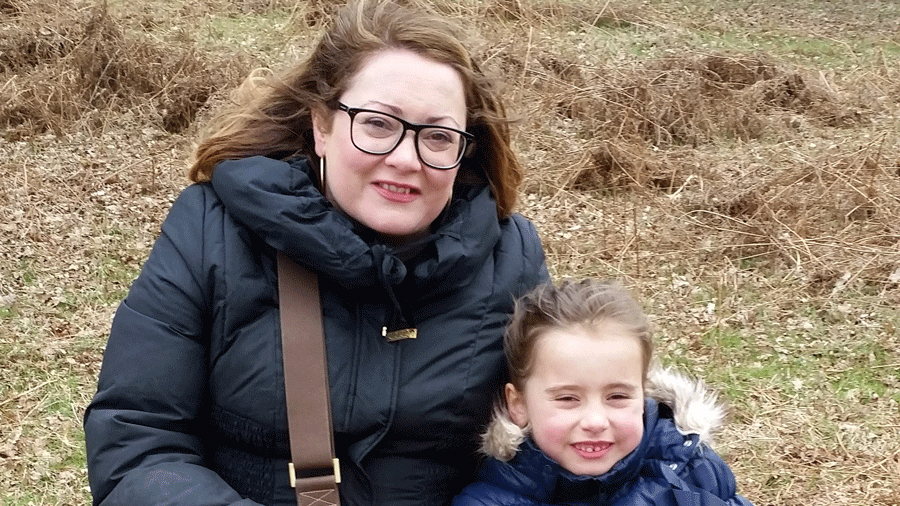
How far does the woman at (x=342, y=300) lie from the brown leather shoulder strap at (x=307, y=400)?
4 cm

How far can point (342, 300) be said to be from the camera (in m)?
2.08

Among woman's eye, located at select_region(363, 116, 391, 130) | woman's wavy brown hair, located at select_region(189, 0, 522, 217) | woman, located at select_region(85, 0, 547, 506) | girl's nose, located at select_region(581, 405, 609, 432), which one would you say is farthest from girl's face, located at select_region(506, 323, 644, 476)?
woman's eye, located at select_region(363, 116, 391, 130)

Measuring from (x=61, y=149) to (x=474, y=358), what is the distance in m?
5.96

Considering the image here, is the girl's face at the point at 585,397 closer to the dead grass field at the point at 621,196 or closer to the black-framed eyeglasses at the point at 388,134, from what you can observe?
the black-framed eyeglasses at the point at 388,134

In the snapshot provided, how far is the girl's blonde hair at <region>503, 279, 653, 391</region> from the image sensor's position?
215 centimetres

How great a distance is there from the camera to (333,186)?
2135mm

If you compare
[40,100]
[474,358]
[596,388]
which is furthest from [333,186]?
[40,100]

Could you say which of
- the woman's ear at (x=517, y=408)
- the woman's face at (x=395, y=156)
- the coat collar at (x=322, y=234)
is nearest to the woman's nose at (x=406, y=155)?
the woman's face at (x=395, y=156)

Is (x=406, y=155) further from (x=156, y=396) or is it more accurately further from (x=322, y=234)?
(x=156, y=396)

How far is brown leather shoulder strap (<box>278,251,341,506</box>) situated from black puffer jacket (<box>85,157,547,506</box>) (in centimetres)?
4

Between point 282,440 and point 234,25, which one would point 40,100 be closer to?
point 234,25

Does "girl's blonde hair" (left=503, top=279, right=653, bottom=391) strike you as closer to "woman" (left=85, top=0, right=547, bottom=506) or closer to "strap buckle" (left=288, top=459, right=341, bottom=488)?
"woman" (left=85, top=0, right=547, bottom=506)

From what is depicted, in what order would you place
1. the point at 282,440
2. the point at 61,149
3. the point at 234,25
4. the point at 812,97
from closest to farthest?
the point at 282,440, the point at 61,149, the point at 812,97, the point at 234,25

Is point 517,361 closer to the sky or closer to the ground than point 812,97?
closer to the sky
